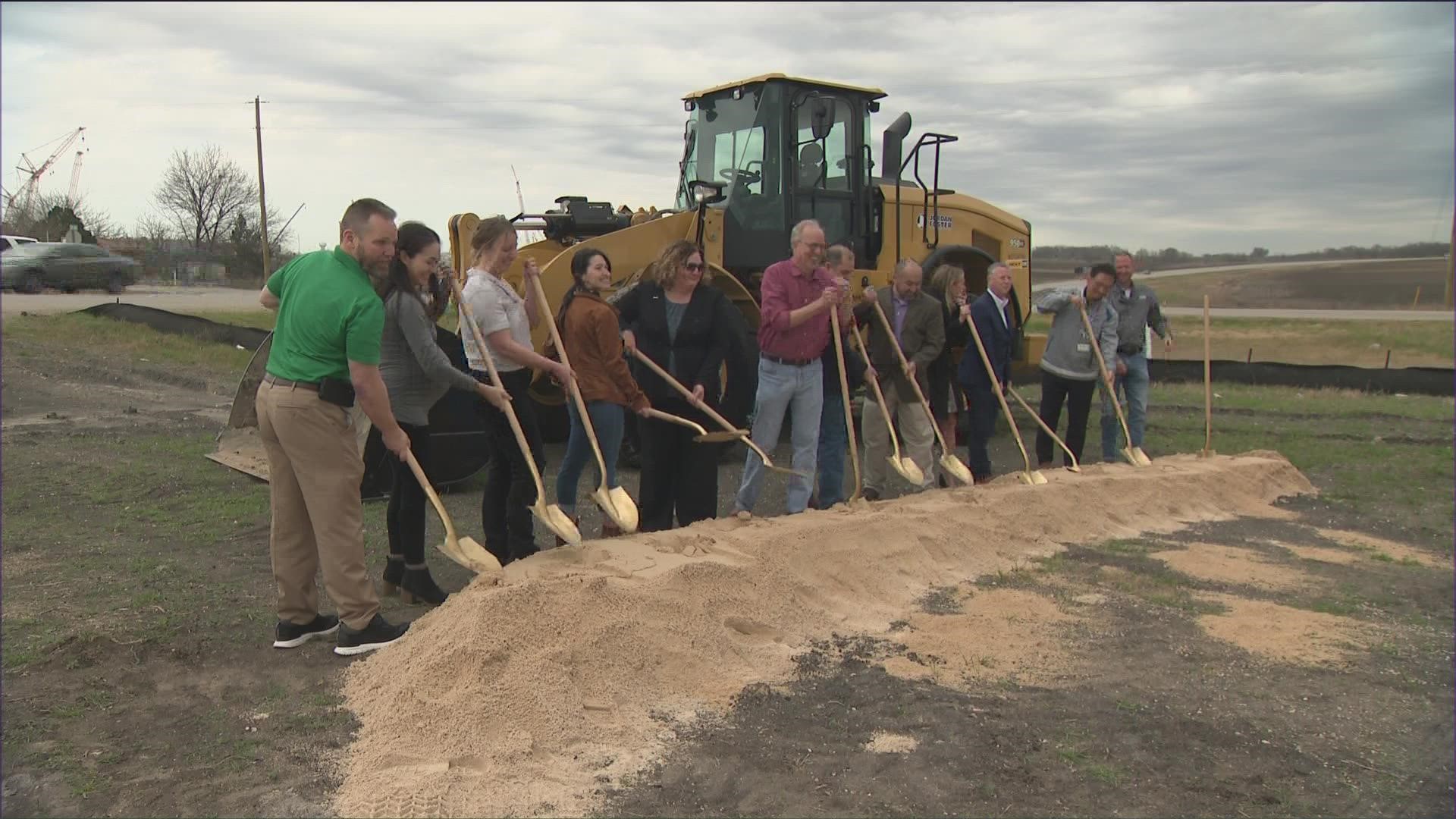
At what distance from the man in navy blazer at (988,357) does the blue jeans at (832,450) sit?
1156mm

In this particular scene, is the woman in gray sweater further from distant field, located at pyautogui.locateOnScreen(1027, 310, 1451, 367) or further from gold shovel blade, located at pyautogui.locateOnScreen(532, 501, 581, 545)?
distant field, located at pyautogui.locateOnScreen(1027, 310, 1451, 367)

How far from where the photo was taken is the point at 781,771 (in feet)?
10.8

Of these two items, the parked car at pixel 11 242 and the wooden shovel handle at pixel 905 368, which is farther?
the parked car at pixel 11 242

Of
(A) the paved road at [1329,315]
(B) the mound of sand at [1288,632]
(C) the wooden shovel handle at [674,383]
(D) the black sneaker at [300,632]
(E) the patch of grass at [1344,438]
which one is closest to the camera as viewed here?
(D) the black sneaker at [300,632]

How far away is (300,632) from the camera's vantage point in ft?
14.0

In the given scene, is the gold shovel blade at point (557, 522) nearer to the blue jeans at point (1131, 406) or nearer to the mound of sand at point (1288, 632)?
the mound of sand at point (1288, 632)

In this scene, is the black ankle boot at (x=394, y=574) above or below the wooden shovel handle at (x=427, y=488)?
below

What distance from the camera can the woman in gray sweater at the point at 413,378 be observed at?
14.9 ft

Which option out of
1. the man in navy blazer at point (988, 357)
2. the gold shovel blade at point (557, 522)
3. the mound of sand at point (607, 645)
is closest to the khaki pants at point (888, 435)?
the man in navy blazer at point (988, 357)

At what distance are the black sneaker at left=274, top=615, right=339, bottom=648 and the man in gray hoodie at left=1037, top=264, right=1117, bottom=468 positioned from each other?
525 centimetres

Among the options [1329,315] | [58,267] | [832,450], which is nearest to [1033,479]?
[832,450]

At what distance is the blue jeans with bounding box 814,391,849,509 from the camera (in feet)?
21.9

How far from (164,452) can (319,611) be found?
4515 mm

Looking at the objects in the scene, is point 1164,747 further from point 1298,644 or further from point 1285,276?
point 1285,276
